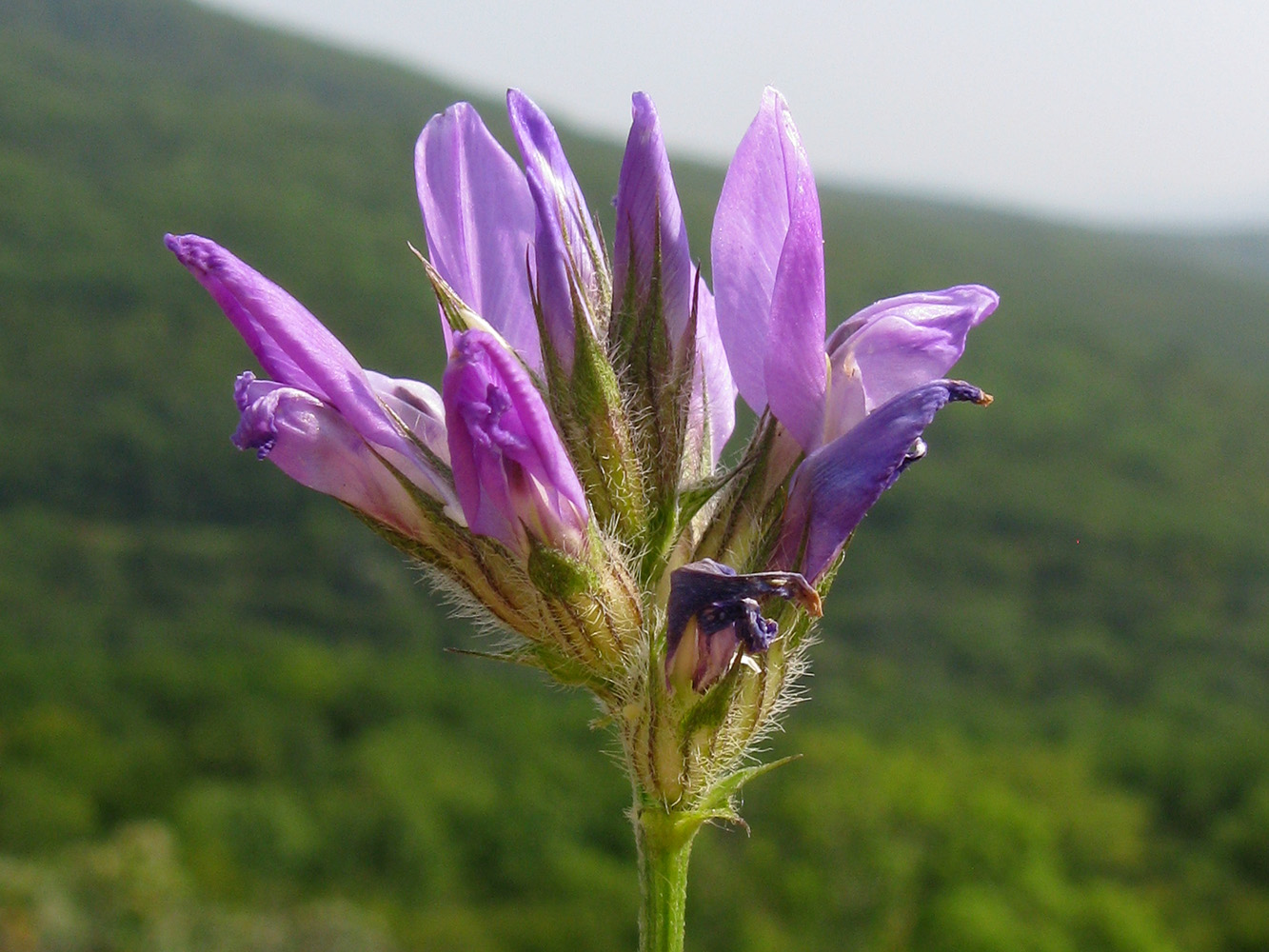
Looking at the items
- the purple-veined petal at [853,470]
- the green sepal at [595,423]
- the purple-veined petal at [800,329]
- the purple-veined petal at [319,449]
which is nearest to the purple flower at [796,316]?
the purple-veined petal at [800,329]

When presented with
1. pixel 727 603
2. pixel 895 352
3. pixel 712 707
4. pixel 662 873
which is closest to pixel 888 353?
pixel 895 352

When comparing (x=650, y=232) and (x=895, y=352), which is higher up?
(x=650, y=232)

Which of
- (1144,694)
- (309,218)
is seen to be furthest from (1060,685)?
(309,218)

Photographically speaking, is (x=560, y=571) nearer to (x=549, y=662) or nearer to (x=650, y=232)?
(x=549, y=662)

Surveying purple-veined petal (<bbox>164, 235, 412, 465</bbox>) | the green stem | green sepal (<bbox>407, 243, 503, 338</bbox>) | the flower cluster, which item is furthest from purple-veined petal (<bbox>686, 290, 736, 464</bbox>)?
the green stem

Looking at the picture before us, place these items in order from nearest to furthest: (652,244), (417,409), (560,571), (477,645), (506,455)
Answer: (506,455), (560,571), (652,244), (417,409), (477,645)

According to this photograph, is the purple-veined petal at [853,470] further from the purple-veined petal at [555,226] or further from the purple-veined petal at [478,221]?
the purple-veined petal at [478,221]

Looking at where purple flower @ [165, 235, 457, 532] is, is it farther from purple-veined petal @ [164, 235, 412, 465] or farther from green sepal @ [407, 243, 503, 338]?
green sepal @ [407, 243, 503, 338]

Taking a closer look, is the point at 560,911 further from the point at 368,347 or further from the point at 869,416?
the point at 368,347
